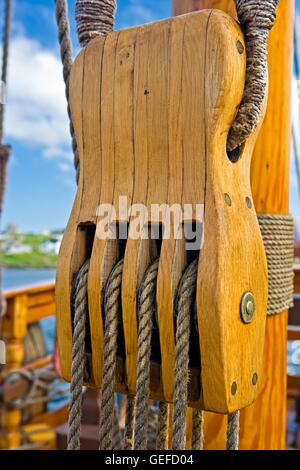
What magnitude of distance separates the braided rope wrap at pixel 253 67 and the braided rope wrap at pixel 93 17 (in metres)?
0.14

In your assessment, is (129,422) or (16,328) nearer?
(129,422)

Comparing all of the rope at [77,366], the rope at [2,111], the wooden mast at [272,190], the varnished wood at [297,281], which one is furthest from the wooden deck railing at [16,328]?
the rope at [77,366]

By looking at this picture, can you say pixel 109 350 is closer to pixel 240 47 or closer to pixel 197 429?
pixel 197 429

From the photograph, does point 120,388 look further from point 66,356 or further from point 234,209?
point 234,209

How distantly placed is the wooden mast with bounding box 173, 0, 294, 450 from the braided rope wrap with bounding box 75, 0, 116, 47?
0.22 metres

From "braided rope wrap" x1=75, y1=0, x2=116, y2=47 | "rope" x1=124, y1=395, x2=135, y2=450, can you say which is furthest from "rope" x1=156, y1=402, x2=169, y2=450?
"braided rope wrap" x1=75, y1=0, x2=116, y2=47

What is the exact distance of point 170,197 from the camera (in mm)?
437

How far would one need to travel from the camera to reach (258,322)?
447mm

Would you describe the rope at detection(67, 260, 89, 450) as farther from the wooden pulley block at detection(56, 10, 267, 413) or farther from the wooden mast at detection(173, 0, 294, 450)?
the wooden mast at detection(173, 0, 294, 450)

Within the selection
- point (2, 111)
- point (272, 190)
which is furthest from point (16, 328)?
point (272, 190)

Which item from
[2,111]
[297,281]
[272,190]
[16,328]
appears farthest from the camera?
[16,328]

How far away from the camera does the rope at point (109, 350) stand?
45 centimetres

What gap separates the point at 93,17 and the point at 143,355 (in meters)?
0.35

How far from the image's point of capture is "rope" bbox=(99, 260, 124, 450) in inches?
17.7
